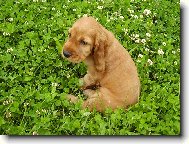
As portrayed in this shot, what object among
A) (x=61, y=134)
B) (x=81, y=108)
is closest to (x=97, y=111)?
(x=81, y=108)

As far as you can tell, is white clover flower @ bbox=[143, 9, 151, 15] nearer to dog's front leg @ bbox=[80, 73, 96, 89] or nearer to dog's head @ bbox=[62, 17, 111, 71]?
dog's head @ bbox=[62, 17, 111, 71]

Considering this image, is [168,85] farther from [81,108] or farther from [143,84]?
[81,108]

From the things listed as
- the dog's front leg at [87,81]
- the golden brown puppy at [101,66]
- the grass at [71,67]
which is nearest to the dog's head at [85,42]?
the golden brown puppy at [101,66]

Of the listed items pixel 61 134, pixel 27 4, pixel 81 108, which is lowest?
pixel 61 134

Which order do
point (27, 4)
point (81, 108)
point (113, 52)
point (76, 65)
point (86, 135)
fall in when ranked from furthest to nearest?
1. point (27, 4)
2. point (76, 65)
3. point (113, 52)
4. point (81, 108)
5. point (86, 135)

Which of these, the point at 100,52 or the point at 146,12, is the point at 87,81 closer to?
the point at 100,52

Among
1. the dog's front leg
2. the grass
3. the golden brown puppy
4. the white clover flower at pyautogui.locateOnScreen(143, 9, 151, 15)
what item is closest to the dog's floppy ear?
the golden brown puppy

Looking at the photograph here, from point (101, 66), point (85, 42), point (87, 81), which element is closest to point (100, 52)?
point (101, 66)
